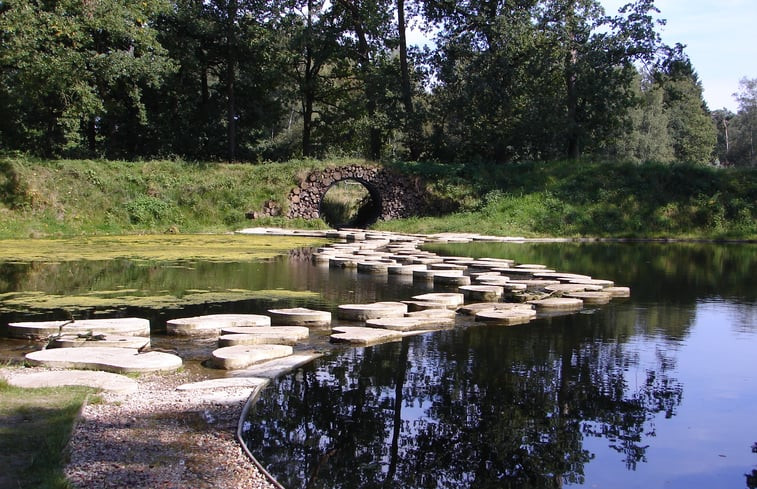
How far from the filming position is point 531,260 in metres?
17.2

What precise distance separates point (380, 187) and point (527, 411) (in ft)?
75.2

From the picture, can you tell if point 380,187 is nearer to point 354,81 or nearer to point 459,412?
point 354,81

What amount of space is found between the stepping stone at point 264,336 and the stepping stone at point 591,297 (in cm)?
502

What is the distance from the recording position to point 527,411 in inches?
228

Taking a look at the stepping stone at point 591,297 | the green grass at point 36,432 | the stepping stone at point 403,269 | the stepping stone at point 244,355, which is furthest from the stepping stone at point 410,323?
the stepping stone at point 403,269

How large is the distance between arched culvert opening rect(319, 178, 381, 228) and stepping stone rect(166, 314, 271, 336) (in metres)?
20.5

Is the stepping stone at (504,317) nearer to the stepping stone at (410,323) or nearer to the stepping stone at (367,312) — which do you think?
the stepping stone at (410,323)

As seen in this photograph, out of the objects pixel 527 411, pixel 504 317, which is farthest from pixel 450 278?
pixel 527 411

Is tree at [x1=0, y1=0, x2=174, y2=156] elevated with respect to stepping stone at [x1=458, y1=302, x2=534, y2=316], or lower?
elevated

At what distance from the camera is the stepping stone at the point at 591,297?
11.4m

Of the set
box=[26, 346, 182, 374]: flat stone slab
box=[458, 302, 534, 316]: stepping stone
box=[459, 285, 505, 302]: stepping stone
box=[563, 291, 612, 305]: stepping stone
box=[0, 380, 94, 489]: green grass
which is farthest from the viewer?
box=[563, 291, 612, 305]: stepping stone

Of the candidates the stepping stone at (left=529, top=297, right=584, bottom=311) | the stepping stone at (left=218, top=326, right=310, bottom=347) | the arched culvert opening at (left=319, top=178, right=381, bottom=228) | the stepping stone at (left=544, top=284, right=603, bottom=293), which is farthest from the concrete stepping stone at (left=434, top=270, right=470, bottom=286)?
the arched culvert opening at (left=319, top=178, right=381, bottom=228)

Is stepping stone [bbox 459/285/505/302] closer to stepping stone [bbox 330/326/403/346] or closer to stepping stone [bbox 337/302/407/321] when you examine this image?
stepping stone [bbox 337/302/407/321]

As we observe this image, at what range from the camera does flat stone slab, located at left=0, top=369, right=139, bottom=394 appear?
216 inches
